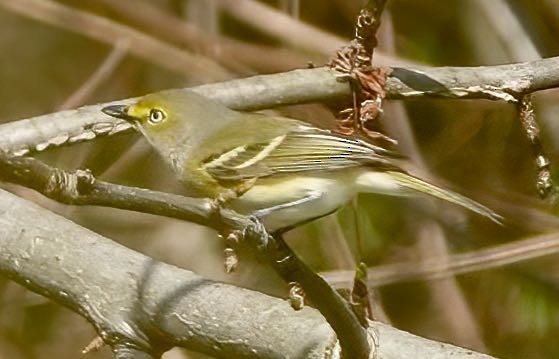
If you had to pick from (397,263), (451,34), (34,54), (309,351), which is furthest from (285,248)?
(34,54)

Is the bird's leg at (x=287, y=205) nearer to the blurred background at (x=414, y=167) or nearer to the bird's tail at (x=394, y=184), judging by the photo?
the bird's tail at (x=394, y=184)

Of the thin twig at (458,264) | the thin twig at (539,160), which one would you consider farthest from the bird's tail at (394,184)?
the thin twig at (458,264)

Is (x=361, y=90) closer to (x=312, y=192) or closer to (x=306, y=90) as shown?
(x=306, y=90)

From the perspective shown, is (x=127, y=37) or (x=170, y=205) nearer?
(x=170, y=205)

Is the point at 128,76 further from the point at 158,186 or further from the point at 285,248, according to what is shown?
the point at 285,248

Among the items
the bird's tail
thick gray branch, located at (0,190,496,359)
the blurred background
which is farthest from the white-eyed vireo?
the blurred background

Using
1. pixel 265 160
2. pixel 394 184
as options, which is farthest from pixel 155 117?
pixel 394 184

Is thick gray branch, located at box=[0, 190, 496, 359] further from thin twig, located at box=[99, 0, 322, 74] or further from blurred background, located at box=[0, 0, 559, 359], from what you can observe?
thin twig, located at box=[99, 0, 322, 74]
